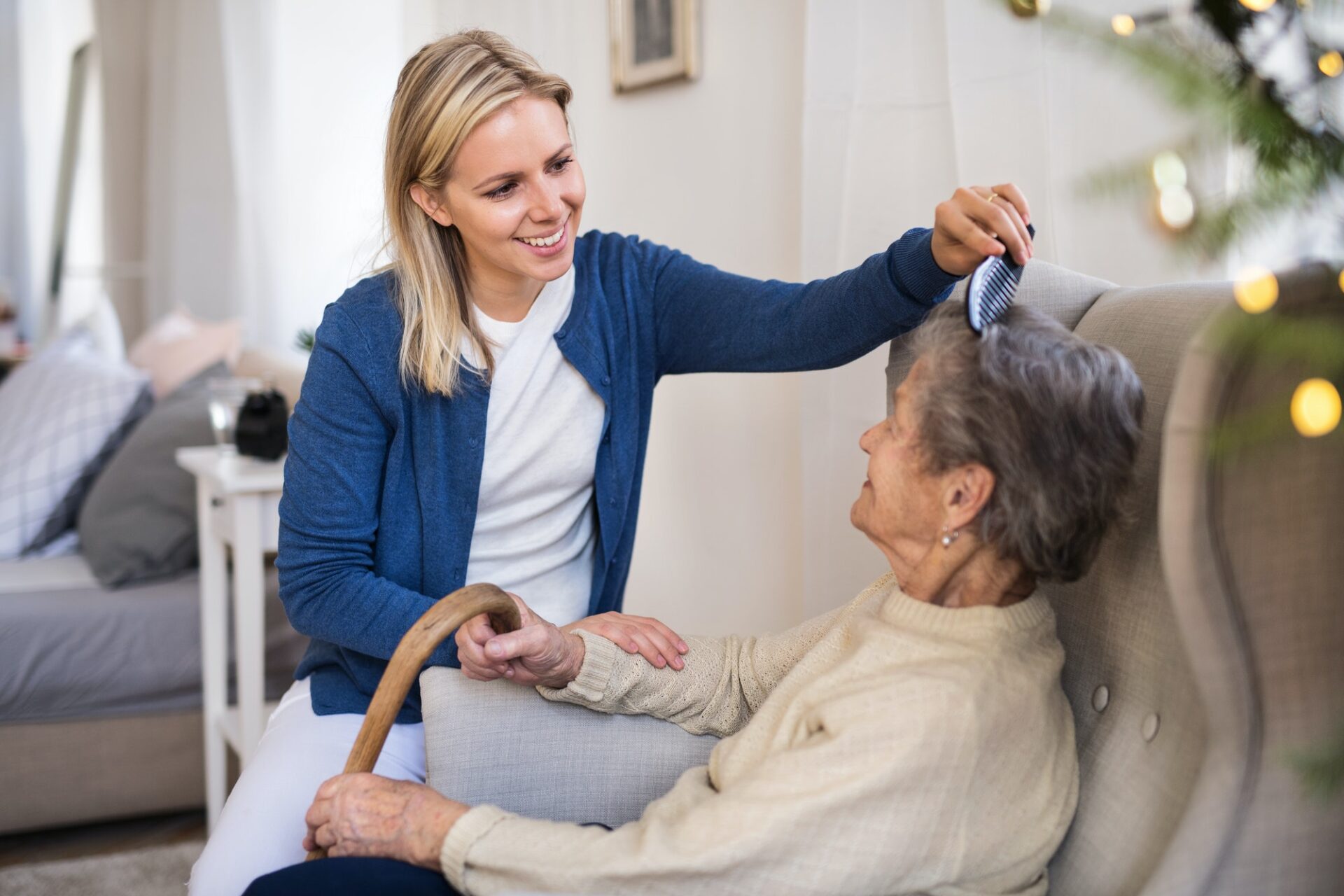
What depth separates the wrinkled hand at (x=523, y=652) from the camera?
1.12 metres

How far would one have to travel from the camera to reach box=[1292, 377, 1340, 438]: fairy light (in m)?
0.54

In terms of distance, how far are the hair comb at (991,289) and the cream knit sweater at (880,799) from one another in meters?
0.24

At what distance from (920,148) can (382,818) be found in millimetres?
1172

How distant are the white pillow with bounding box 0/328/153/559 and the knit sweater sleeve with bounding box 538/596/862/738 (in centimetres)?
191

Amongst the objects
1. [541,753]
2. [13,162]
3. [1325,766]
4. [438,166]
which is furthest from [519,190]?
[13,162]

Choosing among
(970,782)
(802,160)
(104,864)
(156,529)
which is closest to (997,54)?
(802,160)

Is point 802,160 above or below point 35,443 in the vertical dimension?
above

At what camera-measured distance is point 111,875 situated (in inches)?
85.5

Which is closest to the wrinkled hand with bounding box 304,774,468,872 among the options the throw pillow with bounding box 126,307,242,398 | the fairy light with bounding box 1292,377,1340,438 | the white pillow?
the fairy light with bounding box 1292,377,1340,438

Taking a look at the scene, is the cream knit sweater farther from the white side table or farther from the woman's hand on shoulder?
the white side table

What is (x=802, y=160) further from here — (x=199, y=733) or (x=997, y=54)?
(x=199, y=733)

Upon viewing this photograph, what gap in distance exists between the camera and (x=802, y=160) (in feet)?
6.17

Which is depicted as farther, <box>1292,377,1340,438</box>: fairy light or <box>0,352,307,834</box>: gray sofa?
<box>0,352,307,834</box>: gray sofa

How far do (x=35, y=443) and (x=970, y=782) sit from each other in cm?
245
